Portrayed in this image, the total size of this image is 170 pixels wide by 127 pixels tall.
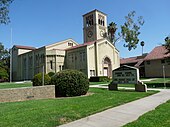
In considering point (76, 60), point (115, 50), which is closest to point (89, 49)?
point (76, 60)

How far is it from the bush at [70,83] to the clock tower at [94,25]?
45781mm

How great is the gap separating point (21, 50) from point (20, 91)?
1939 inches

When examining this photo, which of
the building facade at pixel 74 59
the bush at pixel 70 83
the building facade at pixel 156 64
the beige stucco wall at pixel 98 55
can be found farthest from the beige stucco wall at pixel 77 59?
the bush at pixel 70 83

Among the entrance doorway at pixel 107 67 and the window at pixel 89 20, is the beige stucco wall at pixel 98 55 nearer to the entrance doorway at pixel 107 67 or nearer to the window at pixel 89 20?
the entrance doorway at pixel 107 67

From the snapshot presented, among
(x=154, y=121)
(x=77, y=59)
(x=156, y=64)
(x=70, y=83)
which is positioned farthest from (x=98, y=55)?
(x=154, y=121)

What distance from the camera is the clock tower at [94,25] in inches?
2282

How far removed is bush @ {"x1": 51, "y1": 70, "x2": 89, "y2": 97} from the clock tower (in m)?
45.8

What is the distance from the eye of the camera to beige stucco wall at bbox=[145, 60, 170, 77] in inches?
1494

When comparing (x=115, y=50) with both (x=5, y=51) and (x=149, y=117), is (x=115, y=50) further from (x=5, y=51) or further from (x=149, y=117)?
(x=5, y=51)

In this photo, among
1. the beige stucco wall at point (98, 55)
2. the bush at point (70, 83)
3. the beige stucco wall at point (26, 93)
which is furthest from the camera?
the beige stucco wall at point (98, 55)

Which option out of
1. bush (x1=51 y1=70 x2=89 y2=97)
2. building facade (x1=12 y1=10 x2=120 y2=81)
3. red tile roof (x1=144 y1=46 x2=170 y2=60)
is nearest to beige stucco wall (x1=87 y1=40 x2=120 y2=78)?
building facade (x1=12 y1=10 x2=120 y2=81)

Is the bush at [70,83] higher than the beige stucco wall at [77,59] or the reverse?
the reverse

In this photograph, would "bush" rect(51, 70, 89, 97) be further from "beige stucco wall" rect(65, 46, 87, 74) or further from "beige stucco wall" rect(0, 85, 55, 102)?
"beige stucco wall" rect(65, 46, 87, 74)

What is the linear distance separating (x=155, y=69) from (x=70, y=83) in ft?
105
